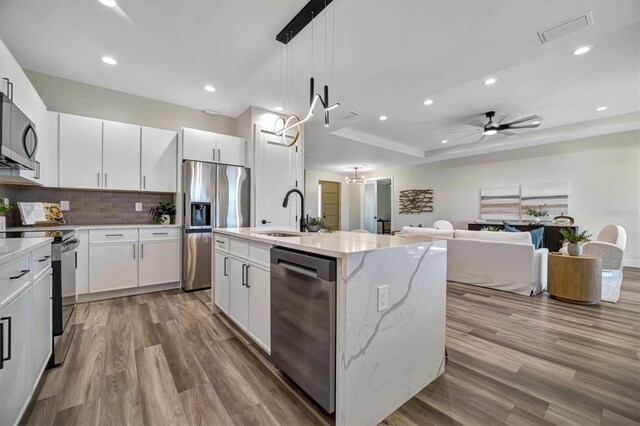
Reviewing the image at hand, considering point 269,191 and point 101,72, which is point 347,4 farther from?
point 101,72

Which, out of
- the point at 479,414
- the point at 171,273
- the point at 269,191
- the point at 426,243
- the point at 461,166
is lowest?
the point at 479,414

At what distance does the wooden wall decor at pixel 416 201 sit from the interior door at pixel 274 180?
5206 mm

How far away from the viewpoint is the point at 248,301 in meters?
2.11

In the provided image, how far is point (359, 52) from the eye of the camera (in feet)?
8.82

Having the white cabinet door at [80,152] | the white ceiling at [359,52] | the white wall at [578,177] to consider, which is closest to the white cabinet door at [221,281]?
the white cabinet door at [80,152]

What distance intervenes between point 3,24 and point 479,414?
4.68 m

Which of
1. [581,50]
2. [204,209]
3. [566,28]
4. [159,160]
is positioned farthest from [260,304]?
[581,50]

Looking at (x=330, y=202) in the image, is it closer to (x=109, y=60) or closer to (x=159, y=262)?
(x=159, y=262)

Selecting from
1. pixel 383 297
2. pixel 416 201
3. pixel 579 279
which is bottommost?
pixel 579 279

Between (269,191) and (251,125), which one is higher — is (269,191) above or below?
below

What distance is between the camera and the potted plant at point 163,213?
3769mm

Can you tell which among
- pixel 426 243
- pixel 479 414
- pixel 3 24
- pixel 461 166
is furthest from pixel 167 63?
pixel 461 166

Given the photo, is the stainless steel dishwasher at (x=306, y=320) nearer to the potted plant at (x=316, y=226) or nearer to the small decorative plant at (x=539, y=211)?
the potted plant at (x=316, y=226)

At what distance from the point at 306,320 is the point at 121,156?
348cm
